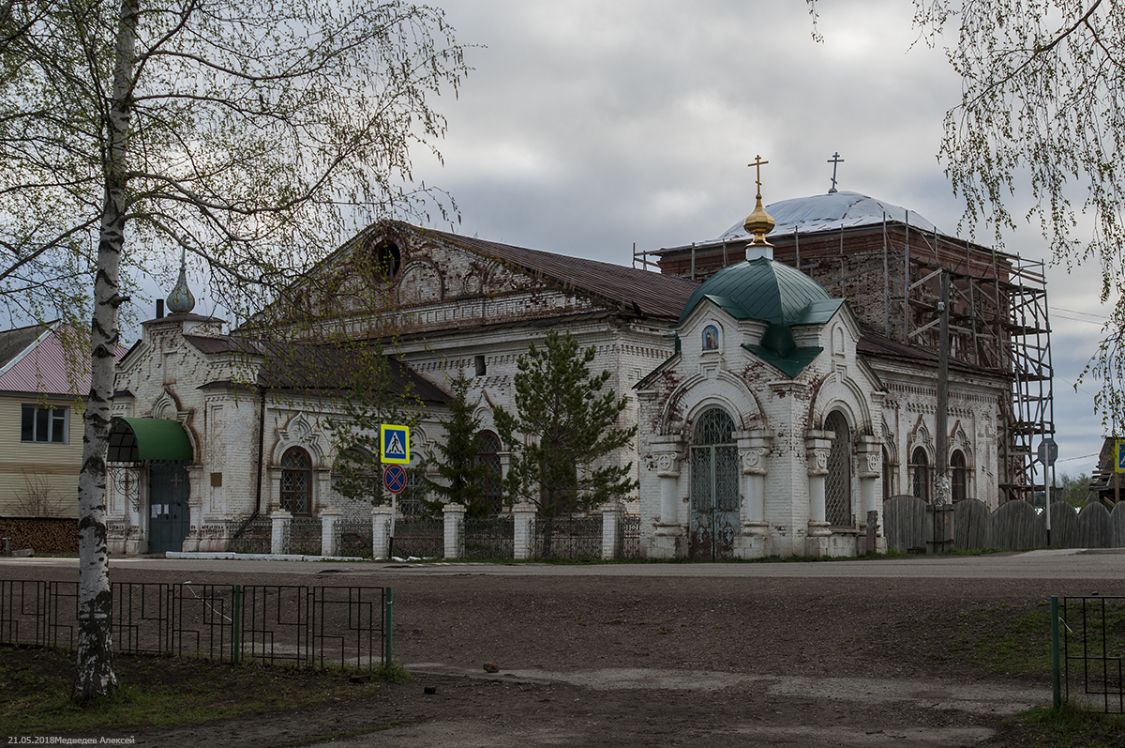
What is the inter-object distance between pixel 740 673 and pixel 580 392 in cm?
1866

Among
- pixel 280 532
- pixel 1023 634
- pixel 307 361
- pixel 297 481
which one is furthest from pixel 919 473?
pixel 307 361

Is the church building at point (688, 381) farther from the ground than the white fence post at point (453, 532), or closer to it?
farther from the ground

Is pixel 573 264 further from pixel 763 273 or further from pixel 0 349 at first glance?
pixel 0 349

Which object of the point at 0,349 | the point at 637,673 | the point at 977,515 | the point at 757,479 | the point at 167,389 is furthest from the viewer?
the point at 0,349

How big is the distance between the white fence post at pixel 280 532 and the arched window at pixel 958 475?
20.6m

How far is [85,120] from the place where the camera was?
12.9 m

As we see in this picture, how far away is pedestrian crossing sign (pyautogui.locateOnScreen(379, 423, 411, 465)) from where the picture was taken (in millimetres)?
29641

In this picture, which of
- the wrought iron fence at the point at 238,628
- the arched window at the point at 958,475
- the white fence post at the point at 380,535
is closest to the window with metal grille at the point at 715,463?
the white fence post at the point at 380,535

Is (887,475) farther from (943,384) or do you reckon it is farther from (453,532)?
(453,532)

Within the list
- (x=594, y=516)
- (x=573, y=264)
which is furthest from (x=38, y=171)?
(x=573, y=264)

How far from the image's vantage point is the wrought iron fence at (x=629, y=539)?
31109 mm

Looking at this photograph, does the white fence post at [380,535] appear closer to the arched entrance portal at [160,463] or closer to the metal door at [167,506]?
the arched entrance portal at [160,463]

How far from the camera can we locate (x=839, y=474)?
101 ft

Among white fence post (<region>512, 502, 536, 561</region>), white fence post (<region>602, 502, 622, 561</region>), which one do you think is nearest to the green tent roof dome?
white fence post (<region>602, 502, 622, 561</region>)
